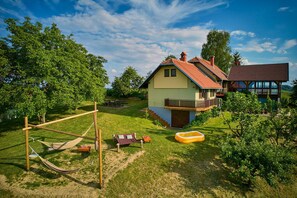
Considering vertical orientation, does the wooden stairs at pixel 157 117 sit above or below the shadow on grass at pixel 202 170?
above

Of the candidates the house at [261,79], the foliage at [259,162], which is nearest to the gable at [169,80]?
the foliage at [259,162]

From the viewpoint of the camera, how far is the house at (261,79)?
100 ft

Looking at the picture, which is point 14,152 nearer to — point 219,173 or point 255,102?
point 219,173

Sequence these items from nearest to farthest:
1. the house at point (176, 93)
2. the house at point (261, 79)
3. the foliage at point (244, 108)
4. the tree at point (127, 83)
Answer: the foliage at point (244, 108), the house at point (176, 93), the house at point (261, 79), the tree at point (127, 83)

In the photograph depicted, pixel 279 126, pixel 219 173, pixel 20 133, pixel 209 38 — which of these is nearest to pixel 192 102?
pixel 279 126

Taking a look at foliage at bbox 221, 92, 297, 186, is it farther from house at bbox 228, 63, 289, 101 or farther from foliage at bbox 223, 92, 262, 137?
house at bbox 228, 63, 289, 101

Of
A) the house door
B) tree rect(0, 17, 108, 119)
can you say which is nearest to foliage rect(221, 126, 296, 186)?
the house door

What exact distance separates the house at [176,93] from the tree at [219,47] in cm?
2041

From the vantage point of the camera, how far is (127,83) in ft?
119

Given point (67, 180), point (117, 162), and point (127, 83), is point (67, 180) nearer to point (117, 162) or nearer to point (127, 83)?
A: point (117, 162)

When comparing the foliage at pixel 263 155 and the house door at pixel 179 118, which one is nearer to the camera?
the foliage at pixel 263 155

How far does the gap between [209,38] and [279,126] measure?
3556 centimetres

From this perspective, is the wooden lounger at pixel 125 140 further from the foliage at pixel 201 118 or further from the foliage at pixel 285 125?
the foliage at pixel 285 125

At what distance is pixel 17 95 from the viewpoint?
15.0 meters
